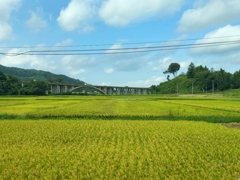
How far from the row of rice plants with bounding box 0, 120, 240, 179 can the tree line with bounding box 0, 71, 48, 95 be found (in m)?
79.8

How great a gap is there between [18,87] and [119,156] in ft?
296

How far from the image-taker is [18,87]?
3652 inches

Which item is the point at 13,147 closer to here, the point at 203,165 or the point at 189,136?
the point at 203,165

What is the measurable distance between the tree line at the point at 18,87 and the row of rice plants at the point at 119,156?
7979 centimetres

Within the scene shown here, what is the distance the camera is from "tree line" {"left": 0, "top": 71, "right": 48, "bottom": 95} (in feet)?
288

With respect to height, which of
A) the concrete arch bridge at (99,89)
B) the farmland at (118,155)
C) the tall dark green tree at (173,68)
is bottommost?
the farmland at (118,155)

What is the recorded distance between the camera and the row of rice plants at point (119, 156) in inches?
303

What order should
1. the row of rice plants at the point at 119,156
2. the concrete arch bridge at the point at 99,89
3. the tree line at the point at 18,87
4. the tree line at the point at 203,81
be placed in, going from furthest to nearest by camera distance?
the tree line at the point at 203,81
the concrete arch bridge at the point at 99,89
the tree line at the point at 18,87
the row of rice plants at the point at 119,156

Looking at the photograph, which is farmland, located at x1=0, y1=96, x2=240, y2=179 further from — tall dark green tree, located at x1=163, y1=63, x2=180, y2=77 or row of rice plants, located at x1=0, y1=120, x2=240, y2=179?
tall dark green tree, located at x1=163, y1=63, x2=180, y2=77

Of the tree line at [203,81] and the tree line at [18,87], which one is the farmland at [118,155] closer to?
the tree line at [18,87]

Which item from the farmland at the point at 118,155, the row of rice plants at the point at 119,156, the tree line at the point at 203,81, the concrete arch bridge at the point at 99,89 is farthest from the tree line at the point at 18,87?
the row of rice plants at the point at 119,156

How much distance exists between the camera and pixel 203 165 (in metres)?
8.55

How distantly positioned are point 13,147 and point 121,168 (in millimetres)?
5283

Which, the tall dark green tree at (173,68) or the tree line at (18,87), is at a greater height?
the tall dark green tree at (173,68)
